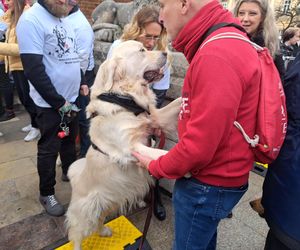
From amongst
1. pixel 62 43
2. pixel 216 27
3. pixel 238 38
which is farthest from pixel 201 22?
pixel 62 43

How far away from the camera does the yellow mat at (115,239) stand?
255 centimetres

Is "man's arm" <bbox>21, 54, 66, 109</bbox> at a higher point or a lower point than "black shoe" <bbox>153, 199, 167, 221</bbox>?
higher

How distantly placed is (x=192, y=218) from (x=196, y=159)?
1.34ft

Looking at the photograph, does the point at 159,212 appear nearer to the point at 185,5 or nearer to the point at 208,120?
the point at 208,120

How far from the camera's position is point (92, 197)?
2.27 m

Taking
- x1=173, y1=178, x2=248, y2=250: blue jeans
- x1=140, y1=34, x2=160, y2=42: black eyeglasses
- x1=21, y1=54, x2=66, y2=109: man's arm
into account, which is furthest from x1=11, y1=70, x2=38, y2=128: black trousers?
x1=173, y1=178, x2=248, y2=250: blue jeans

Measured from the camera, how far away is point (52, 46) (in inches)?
105

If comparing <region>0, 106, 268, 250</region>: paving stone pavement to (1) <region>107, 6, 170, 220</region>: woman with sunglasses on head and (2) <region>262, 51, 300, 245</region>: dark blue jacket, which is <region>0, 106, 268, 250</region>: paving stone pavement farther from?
(2) <region>262, 51, 300, 245</region>: dark blue jacket

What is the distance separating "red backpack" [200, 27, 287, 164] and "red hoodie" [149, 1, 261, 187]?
28 millimetres

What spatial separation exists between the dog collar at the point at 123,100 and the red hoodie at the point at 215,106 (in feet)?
2.84

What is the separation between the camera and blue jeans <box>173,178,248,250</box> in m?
1.33

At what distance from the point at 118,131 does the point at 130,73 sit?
52 centimetres

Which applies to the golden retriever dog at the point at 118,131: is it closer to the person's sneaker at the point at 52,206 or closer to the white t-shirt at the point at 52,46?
the person's sneaker at the point at 52,206

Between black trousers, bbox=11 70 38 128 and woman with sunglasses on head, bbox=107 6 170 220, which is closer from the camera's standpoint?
woman with sunglasses on head, bbox=107 6 170 220
